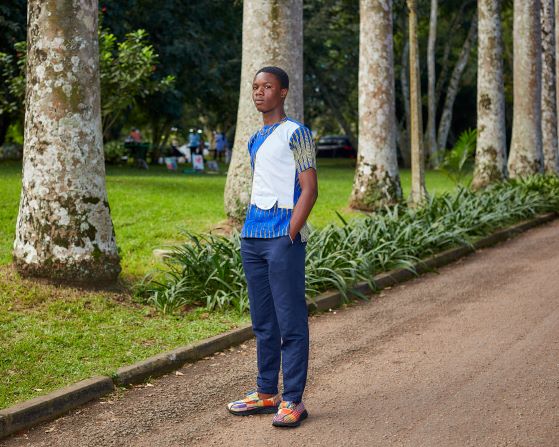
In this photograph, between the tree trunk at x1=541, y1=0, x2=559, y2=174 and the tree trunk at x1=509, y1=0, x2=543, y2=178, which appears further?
the tree trunk at x1=541, y1=0, x2=559, y2=174

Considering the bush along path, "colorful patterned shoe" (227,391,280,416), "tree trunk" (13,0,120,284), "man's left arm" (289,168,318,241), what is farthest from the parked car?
"man's left arm" (289,168,318,241)

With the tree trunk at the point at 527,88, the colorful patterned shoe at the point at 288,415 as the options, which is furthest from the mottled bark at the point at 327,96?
the colorful patterned shoe at the point at 288,415

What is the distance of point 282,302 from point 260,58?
697 cm

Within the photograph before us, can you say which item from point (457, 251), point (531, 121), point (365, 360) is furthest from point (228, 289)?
point (531, 121)

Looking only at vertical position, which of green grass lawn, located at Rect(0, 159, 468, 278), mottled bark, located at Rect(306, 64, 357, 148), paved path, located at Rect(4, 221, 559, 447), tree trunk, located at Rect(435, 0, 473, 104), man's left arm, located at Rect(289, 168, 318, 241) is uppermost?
tree trunk, located at Rect(435, 0, 473, 104)

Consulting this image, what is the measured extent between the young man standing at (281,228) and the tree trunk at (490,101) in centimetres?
1550

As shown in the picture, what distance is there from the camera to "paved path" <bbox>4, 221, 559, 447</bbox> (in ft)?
17.7

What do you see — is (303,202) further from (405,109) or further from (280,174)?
(405,109)

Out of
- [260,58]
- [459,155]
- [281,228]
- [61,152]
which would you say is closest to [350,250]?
[260,58]

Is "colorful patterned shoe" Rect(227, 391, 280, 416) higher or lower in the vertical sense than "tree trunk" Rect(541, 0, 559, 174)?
lower

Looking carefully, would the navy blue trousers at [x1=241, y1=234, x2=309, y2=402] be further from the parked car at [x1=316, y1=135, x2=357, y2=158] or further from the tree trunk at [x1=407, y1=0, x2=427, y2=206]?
the parked car at [x1=316, y1=135, x2=357, y2=158]

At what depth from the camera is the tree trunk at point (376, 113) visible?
15609mm

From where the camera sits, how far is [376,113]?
1576 centimetres

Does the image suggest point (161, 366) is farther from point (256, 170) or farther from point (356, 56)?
point (356, 56)
